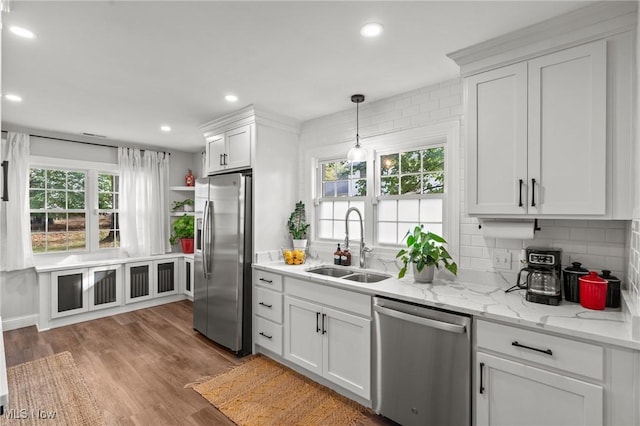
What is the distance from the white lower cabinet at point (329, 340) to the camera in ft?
8.05

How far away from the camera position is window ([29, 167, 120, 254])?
14.4ft

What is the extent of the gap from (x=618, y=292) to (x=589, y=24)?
1442 mm

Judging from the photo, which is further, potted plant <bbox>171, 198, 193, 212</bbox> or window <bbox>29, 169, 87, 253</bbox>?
potted plant <bbox>171, 198, 193, 212</bbox>

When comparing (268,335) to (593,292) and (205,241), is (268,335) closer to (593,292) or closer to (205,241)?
(205,241)

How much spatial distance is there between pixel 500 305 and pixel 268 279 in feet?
6.64

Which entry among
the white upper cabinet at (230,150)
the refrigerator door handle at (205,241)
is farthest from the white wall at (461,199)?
the refrigerator door handle at (205,241)

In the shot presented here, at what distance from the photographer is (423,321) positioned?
6.81 ft

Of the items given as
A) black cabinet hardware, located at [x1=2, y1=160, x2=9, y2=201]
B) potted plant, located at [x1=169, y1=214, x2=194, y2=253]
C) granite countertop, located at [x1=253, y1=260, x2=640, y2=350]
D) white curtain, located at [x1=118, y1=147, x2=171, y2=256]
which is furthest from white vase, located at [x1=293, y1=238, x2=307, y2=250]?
black cabinet hardware, located at [x1=2, y1=160, x2=9, y2=201]

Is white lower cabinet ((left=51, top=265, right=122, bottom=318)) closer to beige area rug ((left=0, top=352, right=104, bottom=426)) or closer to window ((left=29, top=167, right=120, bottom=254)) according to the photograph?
window ((left=29, top=167, right=120, bottom=254))

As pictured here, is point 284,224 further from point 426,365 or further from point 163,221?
point 163,221

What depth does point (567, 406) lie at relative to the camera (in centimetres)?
161

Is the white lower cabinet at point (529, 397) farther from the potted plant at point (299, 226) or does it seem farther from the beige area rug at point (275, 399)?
the potted plant at point (299, 226)

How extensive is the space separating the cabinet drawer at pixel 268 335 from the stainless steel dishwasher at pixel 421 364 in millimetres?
1089

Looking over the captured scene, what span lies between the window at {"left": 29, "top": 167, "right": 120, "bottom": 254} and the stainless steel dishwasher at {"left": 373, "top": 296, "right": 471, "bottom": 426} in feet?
14.5
